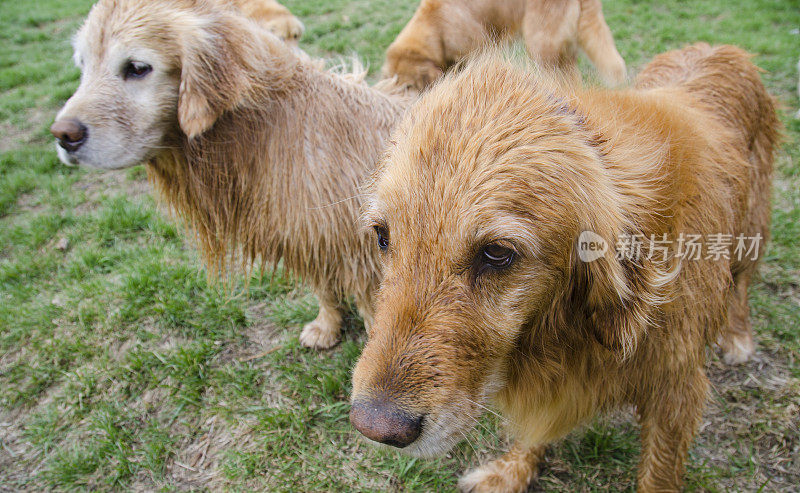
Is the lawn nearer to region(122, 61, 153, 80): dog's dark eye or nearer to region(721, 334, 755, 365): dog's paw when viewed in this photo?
region(721, 334, 755, 365): dog's paw

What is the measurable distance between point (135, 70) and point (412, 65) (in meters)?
3.03

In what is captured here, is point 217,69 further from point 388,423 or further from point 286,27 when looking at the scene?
point 286,27

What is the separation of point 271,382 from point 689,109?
3.01 meters

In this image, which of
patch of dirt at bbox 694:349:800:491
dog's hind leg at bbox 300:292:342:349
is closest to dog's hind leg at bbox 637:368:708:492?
patch of dirt at bbox 694:349:800:491

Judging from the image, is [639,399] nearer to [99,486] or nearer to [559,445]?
[559,445]

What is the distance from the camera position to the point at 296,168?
2732 millimetres

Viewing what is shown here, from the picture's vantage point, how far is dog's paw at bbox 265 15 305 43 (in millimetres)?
4969

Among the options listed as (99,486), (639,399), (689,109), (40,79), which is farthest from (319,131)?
(40,79)

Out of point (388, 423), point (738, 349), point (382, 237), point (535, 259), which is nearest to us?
point (388, 423)

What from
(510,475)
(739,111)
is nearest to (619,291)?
(510,475)

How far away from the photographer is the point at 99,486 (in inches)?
113

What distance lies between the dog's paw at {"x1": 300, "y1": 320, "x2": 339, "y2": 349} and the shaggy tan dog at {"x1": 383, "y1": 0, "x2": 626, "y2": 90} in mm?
2697

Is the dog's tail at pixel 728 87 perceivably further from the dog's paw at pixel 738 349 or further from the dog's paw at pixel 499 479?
the dog's paw at pixel 499 479

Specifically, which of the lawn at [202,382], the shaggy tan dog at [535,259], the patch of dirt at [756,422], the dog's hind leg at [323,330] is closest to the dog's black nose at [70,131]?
the lawn at [202,382]
